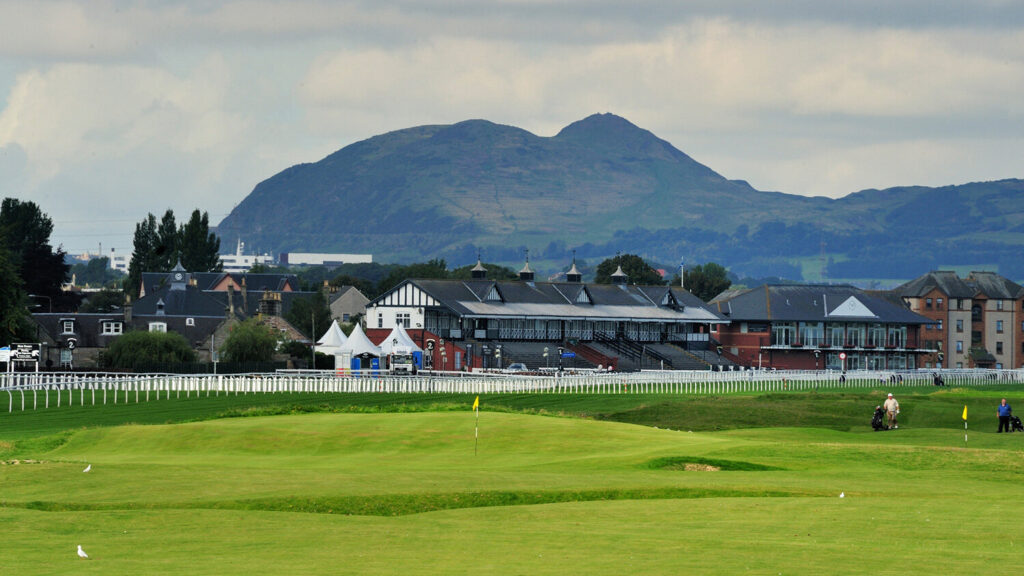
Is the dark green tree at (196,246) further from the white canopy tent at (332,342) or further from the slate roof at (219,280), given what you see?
the white canopy tent at (332,342)

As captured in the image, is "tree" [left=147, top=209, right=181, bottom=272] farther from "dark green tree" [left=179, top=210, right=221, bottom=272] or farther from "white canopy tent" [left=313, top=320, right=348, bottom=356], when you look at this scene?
"white canopy tent" [left=313, top=320, right=348, bottom=356]

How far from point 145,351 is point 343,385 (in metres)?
31.3

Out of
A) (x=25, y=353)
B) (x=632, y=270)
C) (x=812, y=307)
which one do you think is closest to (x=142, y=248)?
(x=632, y=270)

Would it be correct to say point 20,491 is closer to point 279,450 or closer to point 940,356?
point 279,450

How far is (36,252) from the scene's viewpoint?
14775 centimetres

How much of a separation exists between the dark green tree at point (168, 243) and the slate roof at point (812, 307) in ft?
248

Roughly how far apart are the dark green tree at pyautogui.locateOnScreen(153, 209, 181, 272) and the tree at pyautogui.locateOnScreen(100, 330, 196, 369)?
74.6 m

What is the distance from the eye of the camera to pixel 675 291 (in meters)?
138

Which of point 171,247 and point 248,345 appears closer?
point 248,345

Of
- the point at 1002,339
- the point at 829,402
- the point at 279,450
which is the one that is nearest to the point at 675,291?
the point at 1002,339

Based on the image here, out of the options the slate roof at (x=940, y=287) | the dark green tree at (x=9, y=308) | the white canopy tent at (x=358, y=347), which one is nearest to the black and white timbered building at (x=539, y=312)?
the white canopy tent at (x=358, y=347)

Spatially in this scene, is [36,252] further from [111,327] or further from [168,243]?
[168,243]

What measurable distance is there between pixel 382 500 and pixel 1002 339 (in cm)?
15127

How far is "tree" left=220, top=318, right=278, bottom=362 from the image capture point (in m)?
111
